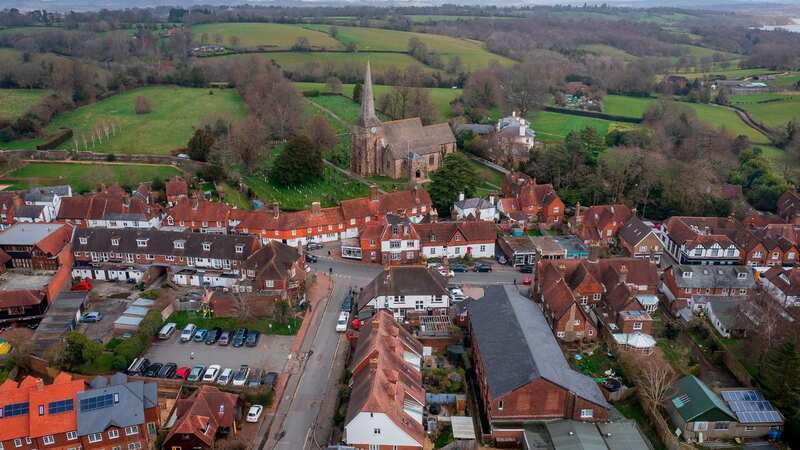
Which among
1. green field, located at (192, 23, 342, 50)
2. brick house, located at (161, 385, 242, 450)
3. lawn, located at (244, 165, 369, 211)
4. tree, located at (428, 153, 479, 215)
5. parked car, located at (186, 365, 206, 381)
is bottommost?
parked car, located at (186, 365, 206, 381)

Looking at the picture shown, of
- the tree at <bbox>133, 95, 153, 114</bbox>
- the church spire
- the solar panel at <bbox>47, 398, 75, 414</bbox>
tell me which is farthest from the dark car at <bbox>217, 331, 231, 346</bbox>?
the tree at <bbox>133, 95, 153, 114</bbox>

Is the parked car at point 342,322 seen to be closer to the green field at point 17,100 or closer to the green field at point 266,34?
the green field at point 17,100

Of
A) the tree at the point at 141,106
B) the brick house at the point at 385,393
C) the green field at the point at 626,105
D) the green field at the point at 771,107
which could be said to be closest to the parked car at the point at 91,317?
the brick house at the point at 385,393

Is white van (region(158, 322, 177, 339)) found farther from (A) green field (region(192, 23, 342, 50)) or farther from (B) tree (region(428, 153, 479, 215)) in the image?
(A) green field (region(192, 23, 342, 50))

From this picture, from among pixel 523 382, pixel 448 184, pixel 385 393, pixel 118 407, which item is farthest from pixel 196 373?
pixel 448 184

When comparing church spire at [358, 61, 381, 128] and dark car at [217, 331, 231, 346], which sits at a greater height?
church spire at [358, 61, 381, 128]

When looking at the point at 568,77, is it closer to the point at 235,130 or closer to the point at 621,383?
the point at 235,130

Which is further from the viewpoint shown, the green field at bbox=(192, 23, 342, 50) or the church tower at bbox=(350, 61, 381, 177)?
the green field at bbox=(192, 23, 342, 50)
